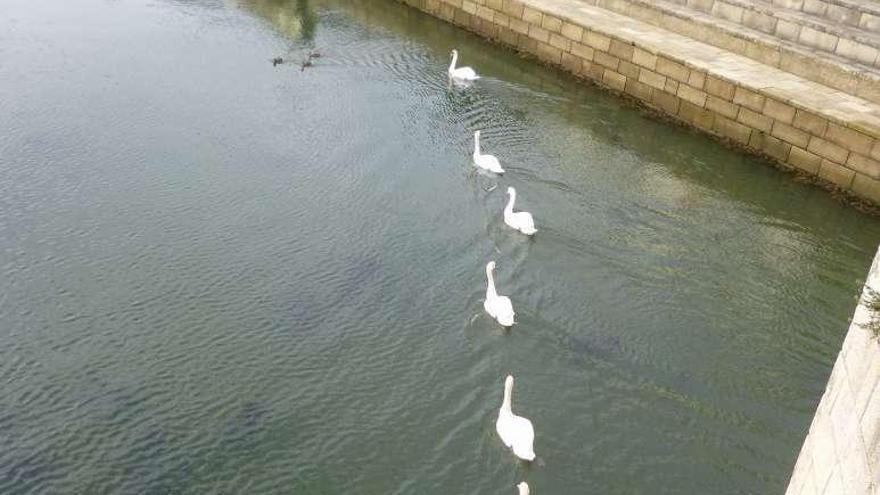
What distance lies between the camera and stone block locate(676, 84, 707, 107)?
53.7 feet

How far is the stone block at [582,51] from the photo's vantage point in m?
18.5

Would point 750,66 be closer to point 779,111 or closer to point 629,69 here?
point 779,111

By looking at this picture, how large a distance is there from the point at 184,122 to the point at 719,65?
1045cm

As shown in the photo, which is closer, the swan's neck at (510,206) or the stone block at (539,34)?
the swan's neck at (510,206)

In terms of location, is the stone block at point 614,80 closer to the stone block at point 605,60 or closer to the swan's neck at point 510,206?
the stone block at point 605,60

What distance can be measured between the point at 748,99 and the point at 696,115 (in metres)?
1.24

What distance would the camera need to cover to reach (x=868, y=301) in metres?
5.70

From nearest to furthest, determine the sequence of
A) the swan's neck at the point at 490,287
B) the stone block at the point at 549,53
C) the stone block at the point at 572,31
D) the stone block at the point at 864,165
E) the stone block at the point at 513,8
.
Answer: the swan's neck at the point at 490,287 → the stone block at the point at 864,165 → the stone block at the point at 572,31 → the stone block at the point at 549,53 → the stone block at the point at 513,8

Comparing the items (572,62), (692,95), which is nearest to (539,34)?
(572,62)

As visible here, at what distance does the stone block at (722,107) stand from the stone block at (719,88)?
0.09 meters

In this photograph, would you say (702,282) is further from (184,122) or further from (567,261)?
(184,122)

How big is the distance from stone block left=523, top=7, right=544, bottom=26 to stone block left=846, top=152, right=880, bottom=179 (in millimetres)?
8092

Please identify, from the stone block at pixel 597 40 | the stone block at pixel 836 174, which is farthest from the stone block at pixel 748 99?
the stone block at pixel 597 40

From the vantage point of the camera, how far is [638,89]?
17625 mm
